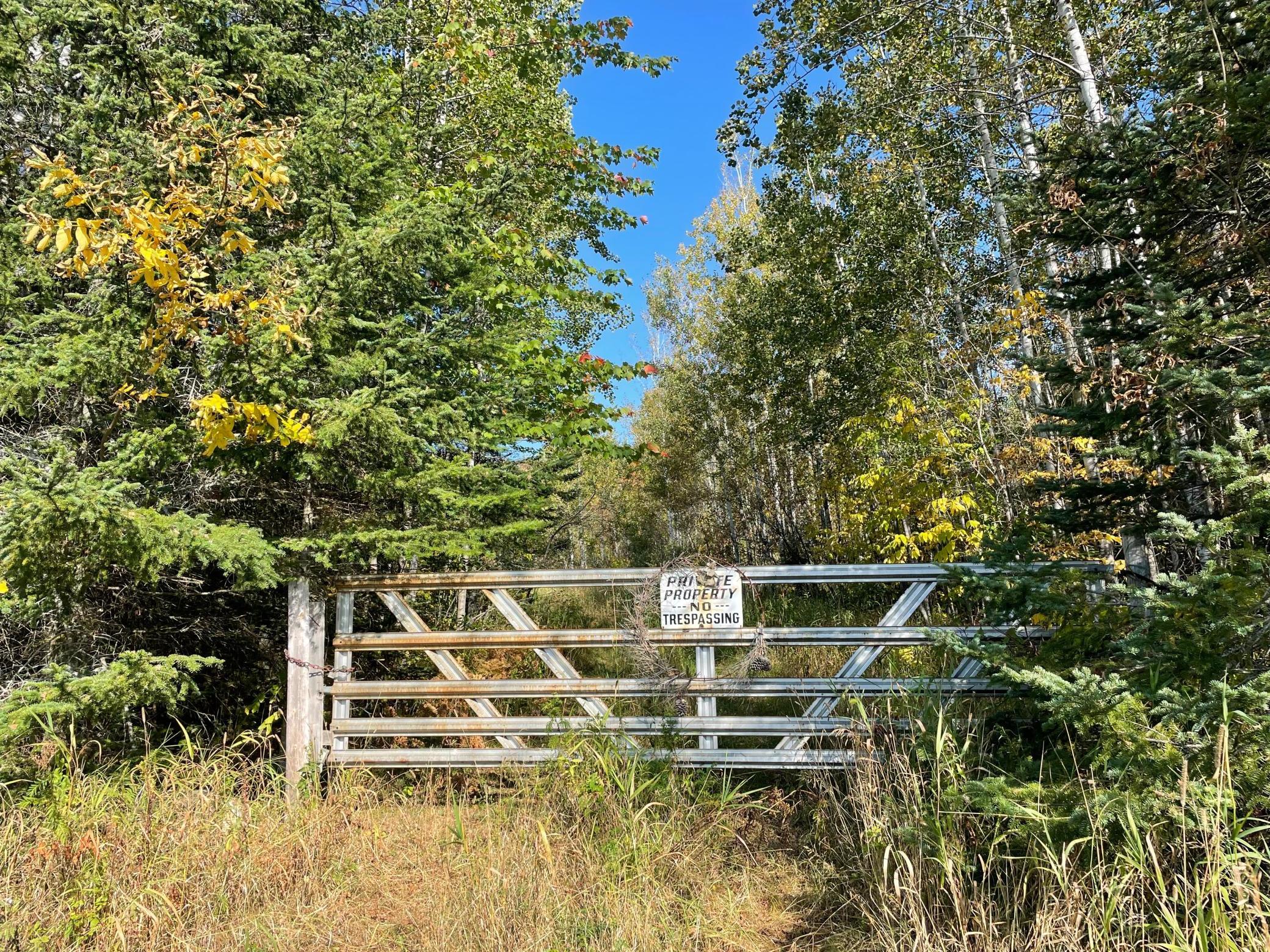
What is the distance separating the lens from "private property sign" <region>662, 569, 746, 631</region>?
167 inches

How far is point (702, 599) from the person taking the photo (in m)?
4.28

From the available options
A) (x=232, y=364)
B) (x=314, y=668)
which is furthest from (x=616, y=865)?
(x=232, y=364)

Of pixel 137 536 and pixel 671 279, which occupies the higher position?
pixel 671 279

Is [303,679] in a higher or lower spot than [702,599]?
lower

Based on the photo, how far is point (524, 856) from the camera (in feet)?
10.8

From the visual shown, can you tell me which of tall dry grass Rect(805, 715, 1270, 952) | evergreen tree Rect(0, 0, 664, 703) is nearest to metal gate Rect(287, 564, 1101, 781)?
evergreen tree Rect(0, 0, 664, 703)

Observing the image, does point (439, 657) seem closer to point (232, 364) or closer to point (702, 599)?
point (702, 599)

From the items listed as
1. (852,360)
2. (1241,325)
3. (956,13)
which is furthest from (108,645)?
(852,360)

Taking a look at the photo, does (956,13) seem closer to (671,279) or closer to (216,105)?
(216,105)

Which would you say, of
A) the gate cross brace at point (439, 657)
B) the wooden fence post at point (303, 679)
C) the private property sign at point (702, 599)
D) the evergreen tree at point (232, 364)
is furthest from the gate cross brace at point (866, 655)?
the wooden fence post at point (303, 679)

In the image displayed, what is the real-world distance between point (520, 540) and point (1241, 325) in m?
5.17

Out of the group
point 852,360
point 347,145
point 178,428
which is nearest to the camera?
point 178,428

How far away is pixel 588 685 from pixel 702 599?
889 mm

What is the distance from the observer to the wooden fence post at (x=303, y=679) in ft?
14.5
